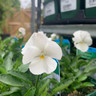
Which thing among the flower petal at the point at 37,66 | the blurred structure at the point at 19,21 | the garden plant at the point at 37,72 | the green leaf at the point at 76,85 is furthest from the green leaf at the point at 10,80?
the blurred structure at the point at 19,21

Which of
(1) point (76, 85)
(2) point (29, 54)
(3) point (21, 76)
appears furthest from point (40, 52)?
(1) point (76, 85)

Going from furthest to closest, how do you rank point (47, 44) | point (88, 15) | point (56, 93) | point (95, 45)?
point (95, 45) < point (88, 15) < point (56, 93) < point (47, 44)

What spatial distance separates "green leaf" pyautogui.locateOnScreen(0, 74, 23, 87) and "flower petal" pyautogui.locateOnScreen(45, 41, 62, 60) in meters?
0.20

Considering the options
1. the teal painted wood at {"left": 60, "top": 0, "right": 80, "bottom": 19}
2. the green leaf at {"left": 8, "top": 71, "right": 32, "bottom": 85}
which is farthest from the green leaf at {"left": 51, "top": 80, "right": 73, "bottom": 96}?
the teal painted wood at {"left": 60, "top": 0, "right": 80, "bottom": 19}

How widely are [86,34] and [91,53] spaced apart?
149 millimetres

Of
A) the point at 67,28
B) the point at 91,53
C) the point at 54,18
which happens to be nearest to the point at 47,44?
the point at 91,53

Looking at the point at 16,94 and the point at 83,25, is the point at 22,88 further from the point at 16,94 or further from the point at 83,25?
the point at 83,25

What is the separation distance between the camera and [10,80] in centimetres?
63

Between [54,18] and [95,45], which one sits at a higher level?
[54,18]

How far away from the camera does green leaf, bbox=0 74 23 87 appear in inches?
24.0

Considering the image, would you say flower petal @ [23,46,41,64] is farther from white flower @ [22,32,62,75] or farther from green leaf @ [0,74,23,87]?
green leaf @ [0,74,23,87]

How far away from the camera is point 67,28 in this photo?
48.8 inches

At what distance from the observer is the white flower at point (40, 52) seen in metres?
0.53

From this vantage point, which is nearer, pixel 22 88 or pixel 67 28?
pixel 22 88
